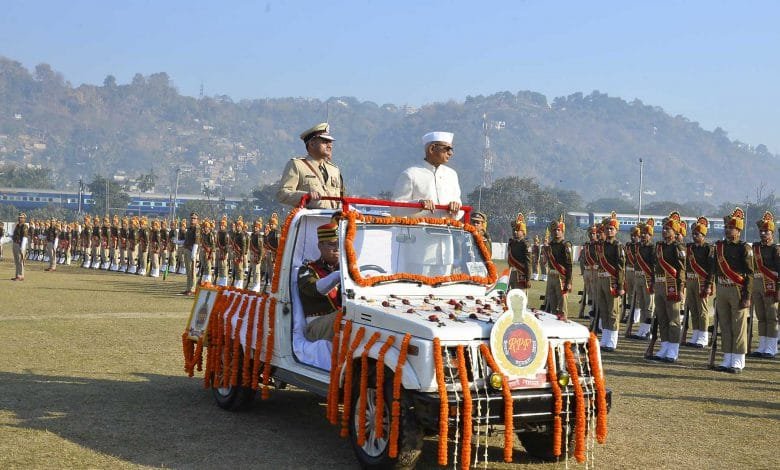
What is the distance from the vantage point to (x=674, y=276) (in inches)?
558

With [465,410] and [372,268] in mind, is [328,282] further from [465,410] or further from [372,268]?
[465,410]

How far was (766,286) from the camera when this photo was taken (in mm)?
14602

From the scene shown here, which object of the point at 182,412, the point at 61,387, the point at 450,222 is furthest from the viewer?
the point at 61,387

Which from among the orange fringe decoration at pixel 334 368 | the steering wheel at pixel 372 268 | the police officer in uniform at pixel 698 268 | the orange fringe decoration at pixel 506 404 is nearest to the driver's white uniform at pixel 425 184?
the steering wheel at pixel 372 268

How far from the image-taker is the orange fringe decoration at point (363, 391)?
6.37m

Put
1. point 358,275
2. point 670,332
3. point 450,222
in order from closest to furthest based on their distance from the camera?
point 358,275 < point 450,222 < point 670,332

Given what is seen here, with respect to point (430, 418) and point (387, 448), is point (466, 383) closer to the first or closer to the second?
point (430, 418)

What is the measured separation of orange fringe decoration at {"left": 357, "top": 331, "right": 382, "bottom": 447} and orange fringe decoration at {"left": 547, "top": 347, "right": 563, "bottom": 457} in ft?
3.99

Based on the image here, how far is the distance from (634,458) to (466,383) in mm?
2186

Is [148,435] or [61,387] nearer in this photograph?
[148,435]

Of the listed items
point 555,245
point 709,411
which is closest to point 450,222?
point 709,411

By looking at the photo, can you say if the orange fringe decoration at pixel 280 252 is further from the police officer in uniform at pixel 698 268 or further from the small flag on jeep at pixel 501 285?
the police officer in uniform at pixel 698 268

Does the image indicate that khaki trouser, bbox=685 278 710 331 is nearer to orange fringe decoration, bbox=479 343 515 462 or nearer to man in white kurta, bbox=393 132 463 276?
man in white kurta, bbox=393 132 463 276

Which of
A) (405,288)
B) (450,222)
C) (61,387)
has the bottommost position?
(61,387)
